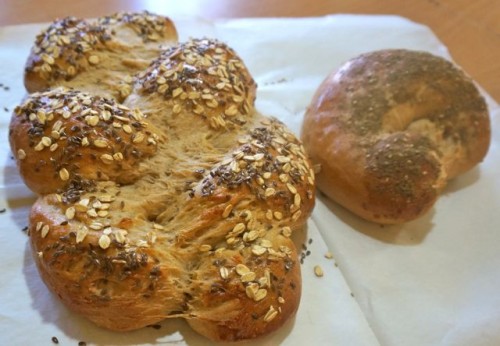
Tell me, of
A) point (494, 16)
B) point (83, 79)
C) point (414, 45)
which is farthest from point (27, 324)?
point (494, 16)

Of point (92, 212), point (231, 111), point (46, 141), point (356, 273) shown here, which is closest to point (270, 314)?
point (356, 273)

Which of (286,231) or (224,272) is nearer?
(224,272)

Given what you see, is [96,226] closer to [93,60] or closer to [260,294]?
[260,294]

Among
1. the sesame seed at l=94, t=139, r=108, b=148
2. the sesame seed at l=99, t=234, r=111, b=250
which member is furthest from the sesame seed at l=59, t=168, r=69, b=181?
the sesame seed at l=99, t=234, r=111, b=250

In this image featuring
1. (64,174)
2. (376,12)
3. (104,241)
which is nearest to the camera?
(104,241)

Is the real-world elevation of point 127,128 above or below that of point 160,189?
above

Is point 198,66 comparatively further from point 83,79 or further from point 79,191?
point 79,191

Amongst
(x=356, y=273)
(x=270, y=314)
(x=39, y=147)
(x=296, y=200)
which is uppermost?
(x=39, y=147)
